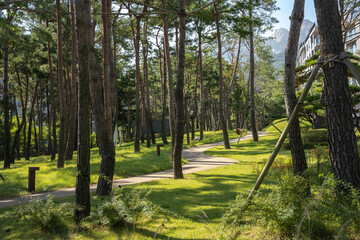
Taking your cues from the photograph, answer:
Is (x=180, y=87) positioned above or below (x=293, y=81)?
above

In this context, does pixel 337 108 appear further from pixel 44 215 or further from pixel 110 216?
pixel 44 215

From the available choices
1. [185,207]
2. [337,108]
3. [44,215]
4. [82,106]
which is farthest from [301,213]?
[44,215]

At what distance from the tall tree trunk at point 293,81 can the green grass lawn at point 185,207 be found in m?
1.18

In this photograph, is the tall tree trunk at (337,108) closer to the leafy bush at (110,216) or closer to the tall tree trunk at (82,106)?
the leafy bush at (110,216)

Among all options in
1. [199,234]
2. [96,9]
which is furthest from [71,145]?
[199,234]

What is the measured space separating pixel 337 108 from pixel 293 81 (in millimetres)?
1473

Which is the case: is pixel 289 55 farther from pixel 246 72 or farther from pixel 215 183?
pixel 246 72

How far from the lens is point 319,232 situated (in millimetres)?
3555

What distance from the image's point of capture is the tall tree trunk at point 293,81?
209 inches

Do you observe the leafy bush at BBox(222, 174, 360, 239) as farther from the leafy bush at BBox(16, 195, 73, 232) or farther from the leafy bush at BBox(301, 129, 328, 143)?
the leafy bush at BBox(301, 129, 328, 143)

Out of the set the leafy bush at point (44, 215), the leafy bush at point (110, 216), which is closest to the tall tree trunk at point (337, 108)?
the leafy bush at point (110, 216)

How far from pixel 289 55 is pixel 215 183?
Result: 494 centimetres

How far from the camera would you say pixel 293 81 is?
5430mm

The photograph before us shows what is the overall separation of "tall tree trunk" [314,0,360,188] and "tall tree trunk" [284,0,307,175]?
115 centimetres
